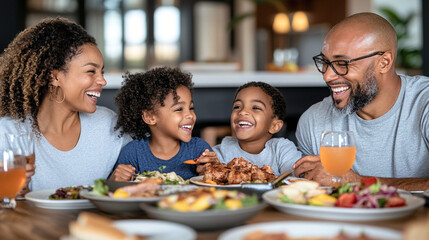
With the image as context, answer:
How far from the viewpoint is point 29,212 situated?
55.2 inches

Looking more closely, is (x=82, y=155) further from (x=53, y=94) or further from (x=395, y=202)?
(x=395, y=202)

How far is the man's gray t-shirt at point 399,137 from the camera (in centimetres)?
234

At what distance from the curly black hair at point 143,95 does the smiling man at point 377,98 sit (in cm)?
75

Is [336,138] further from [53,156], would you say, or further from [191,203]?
[53,156]

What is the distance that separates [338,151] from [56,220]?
0.93 m

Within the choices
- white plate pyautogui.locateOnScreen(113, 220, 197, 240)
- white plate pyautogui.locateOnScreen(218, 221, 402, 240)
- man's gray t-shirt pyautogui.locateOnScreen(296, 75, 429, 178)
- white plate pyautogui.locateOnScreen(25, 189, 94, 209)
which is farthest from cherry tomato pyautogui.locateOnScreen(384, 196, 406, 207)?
man's gray t-shirt pyautogui.locateOnScreen(296, 75, 429, 178)

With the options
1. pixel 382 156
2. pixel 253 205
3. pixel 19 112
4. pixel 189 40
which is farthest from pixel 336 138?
pixel 189 40

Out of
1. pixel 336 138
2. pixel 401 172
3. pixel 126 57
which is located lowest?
pixel 401 172

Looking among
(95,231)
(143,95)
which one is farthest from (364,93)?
(95,231)

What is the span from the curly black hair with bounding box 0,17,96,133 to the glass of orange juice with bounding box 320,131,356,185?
1.25m

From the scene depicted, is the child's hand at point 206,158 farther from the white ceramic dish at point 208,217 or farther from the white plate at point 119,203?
the white ceramic dish at point 208,217

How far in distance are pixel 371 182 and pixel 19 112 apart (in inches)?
Result: 63.9

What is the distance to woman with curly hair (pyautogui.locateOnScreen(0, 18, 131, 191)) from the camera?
7.40 ft

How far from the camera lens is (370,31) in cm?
238
